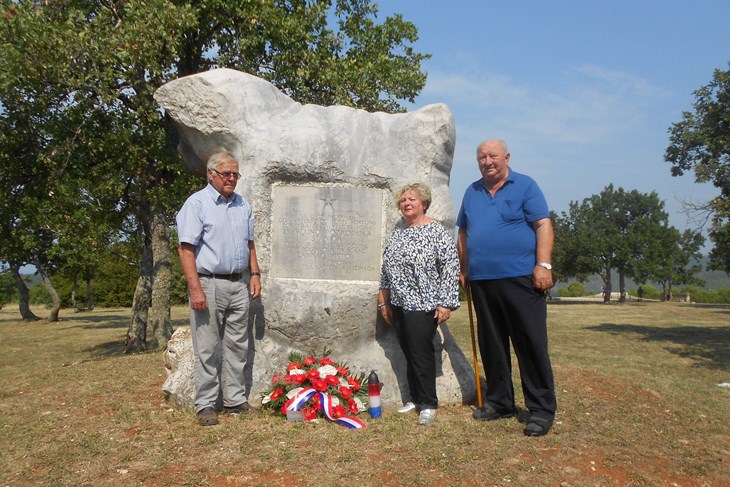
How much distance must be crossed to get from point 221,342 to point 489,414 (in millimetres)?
2579

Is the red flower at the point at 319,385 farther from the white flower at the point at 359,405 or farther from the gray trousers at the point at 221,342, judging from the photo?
the gray trousers at the point at 221,342

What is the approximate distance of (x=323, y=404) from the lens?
5070 mm

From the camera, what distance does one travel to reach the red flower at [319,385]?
16.8ft

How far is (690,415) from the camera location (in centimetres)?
548

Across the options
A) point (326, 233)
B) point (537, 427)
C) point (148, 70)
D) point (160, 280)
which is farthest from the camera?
point (160, 280)

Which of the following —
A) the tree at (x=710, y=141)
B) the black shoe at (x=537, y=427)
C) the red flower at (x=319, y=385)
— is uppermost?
the tree at (x=710, y=141)

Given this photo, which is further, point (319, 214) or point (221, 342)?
point (319, 214)

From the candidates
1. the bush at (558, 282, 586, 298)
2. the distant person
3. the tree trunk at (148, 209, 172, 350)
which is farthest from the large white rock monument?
the bush at (558, 282, 586, 298)

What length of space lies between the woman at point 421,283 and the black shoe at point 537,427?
2.76 ft

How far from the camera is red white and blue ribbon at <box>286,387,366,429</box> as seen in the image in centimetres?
492

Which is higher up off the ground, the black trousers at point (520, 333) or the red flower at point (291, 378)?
the black trousers at point (520, 333)

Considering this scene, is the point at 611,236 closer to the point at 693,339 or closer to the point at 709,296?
the point at 709,296

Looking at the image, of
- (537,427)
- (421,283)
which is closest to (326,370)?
(421,283)

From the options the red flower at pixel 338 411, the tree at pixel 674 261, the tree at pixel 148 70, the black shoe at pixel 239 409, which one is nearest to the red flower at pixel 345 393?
the red flower at pixel 338 411
